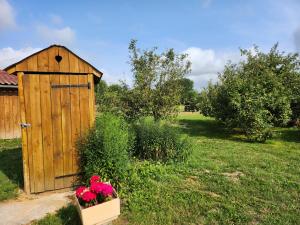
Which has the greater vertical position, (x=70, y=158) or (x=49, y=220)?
(x=70, y=158)

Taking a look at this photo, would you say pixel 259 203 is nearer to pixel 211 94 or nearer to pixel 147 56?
pixel 147 56

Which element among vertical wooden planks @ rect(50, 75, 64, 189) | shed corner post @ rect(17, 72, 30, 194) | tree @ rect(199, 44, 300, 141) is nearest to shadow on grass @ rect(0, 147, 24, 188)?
shed corner post @ rect(17, 72, 30, 194)

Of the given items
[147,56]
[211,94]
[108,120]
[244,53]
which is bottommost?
[108,120]

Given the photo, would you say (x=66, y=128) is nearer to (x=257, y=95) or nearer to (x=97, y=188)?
(x=97, y=188)

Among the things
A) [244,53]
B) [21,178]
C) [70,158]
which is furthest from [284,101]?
[21,178]

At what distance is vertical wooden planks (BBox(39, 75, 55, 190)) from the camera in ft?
15.4

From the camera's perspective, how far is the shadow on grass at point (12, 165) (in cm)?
549

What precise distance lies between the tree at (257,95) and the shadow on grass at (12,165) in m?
7.99

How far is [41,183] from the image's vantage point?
4719 millimetres

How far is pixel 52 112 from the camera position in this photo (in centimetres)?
477

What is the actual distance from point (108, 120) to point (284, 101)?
8696 mm

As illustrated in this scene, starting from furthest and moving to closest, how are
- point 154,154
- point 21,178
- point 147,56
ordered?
point 147,56 → point 154,154 → point 21,178

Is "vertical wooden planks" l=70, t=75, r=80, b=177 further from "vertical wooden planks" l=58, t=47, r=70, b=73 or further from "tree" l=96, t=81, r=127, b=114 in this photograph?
"tree" l=96, t=81, r=127, b=114

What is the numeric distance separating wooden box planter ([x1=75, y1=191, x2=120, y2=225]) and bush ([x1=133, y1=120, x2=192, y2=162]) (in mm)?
2934
